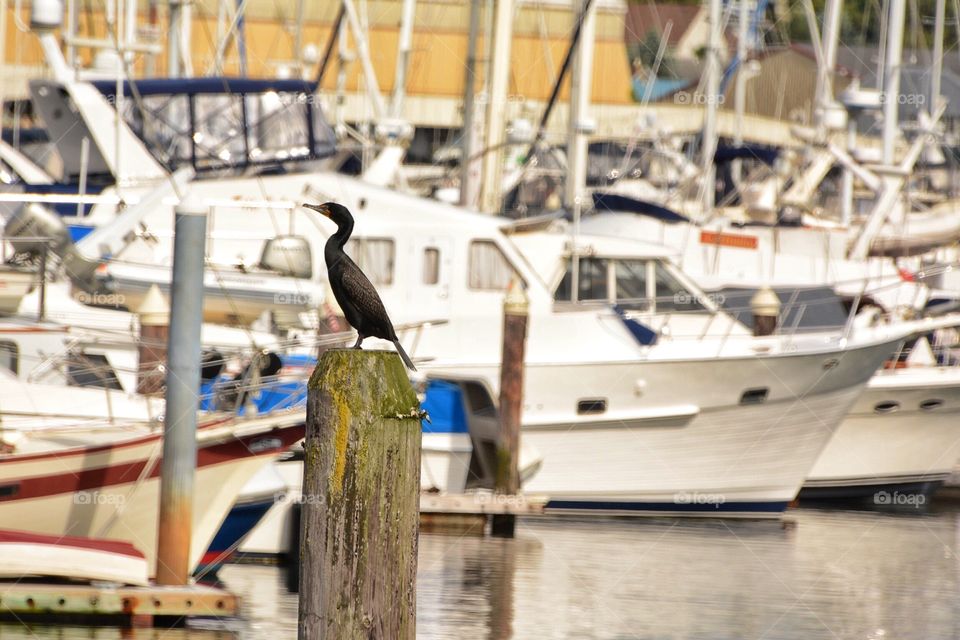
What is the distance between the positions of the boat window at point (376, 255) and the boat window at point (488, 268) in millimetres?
898

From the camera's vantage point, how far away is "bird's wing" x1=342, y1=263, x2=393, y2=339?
6.91m

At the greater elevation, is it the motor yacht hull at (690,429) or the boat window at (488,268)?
the boat window at (488,268)

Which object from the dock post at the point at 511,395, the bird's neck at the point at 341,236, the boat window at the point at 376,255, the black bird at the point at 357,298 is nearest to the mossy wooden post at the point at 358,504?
the black bird at the point at 357,298

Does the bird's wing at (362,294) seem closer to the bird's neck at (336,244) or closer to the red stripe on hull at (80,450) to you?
the bird's neck at (336,244)

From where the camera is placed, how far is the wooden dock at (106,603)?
10383 mm

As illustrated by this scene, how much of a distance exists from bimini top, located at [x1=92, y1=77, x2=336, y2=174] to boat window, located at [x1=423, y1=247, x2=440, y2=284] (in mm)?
2623

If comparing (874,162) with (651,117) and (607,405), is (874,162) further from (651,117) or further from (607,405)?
(607,405)

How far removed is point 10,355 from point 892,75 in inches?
691

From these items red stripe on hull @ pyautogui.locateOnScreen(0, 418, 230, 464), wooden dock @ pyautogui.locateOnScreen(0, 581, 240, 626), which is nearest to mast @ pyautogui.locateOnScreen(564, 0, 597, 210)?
red stripe on hull @ pyautogui.locateOnScreen(0, 418, 230, 464)

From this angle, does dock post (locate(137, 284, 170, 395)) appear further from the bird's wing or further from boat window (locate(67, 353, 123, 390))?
the bird's wing

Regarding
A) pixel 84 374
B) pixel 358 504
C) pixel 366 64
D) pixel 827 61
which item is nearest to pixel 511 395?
pixel 84 374

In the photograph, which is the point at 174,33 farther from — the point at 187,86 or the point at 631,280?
the point at 631,280

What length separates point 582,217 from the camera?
22.2m

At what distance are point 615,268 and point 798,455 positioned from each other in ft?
9.33
